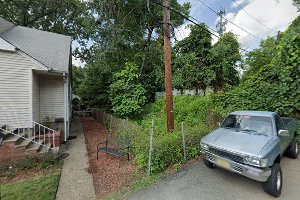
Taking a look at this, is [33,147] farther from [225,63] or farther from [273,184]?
[225,63]

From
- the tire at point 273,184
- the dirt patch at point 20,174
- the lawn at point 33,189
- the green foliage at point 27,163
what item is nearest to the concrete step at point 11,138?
the green foliage at point 27,163

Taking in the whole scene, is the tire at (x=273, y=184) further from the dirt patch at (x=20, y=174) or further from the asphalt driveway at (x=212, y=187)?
the dirt patch at (x=20, y=174)

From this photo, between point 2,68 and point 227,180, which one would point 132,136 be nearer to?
point 227,180

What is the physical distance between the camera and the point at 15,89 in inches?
265

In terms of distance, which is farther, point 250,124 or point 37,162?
point 37,162

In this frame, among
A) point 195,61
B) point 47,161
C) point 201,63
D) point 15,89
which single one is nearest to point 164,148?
point 47,161

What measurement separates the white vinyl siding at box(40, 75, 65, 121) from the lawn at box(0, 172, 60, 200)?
460 cm

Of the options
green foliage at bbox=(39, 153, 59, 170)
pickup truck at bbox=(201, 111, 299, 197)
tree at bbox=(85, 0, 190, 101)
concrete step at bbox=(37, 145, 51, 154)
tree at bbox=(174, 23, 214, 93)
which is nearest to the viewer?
pickup truck at bbox=(201, 111, 299, 197)

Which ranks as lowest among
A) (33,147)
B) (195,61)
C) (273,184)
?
(273,184)

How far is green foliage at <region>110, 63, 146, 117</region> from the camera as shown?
9695mm

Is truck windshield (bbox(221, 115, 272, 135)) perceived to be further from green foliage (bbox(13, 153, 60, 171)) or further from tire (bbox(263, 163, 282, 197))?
green foliage (bbox(13, 153, 60, 171))

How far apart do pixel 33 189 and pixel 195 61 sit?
12.7m

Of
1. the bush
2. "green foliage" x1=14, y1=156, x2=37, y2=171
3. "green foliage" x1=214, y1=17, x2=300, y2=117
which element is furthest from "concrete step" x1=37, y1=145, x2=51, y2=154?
"green foliage" x1=214, y1=17, x2=300, y2=117

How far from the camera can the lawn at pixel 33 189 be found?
3854 millimetres
